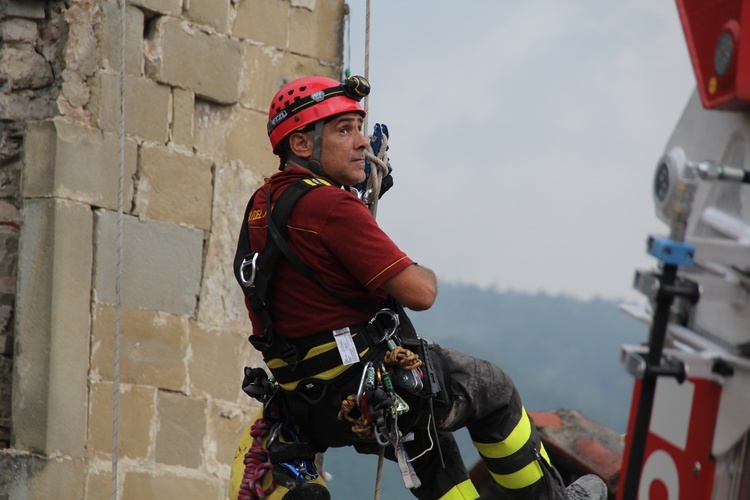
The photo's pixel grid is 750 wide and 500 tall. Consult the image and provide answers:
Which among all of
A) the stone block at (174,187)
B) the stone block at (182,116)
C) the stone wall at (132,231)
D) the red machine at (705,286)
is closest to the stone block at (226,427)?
the stone wall at (132,231)

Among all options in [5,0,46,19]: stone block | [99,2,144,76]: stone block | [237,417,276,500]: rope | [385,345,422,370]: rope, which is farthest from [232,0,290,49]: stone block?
[385,345,422,370]: rope

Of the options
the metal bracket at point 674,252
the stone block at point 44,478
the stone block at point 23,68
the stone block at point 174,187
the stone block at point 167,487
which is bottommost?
the stone block at point 167,487

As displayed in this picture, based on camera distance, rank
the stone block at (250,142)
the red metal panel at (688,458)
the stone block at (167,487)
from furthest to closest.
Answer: the stone block at (250,142) < the stone block at (167,487) < the red metal panel at (688,458)

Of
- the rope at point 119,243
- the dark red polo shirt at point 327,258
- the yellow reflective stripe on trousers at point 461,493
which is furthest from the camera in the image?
the rope at point 119,243

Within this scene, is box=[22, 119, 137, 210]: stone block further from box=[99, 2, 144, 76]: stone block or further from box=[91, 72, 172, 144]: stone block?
box=[99, 2, 144, 76]: stone block

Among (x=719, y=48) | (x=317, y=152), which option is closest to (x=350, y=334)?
(x=317, y=152)

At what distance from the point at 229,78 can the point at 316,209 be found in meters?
2.70

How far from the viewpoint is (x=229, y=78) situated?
22.4 ft

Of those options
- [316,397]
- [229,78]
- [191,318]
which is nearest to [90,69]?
[229,78]

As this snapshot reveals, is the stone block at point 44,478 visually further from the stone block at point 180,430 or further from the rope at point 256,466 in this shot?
the rope at point 256,466

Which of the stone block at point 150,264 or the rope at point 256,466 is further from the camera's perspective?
the stone block at point 150,264

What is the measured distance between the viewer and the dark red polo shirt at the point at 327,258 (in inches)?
168

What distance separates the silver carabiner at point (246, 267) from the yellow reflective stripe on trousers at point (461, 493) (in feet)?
4.04

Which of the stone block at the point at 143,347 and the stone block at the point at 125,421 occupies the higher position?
the stone block at the point at 143,347
